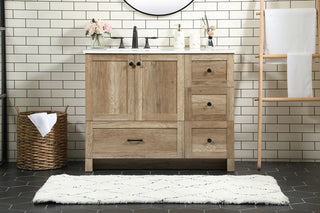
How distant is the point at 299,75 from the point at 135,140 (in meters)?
1.46

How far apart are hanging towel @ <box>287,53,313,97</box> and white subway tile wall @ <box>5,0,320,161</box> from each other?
0.32 meters

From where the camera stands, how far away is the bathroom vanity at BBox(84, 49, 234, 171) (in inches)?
155

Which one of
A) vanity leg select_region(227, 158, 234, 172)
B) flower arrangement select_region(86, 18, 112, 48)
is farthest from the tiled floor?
flower arrangement select_region(86, 18, 112, 48)

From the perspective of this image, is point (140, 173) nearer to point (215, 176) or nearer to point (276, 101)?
point (215, 176)

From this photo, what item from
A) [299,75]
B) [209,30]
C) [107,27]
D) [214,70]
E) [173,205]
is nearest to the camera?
[173,205]

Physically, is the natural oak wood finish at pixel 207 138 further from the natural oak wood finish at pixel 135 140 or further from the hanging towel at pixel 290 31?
the hanging towel at pixel 290 31

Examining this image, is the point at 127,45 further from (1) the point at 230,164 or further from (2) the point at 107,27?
(1) the point at 230,164

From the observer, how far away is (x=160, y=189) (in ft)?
11.0

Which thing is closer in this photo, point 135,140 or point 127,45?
point 135,140

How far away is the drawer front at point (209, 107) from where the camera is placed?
12.9ft

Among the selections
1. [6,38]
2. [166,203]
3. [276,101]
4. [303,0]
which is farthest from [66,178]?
[303,0]

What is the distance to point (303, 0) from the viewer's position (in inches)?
172

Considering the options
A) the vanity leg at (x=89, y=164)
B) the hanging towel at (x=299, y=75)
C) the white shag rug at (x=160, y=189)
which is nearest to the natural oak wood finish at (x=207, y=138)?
the white shag rug at (x=160, y=189)

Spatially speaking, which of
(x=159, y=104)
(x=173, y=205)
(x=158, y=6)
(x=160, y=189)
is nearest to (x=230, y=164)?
(x=159, y=104)
